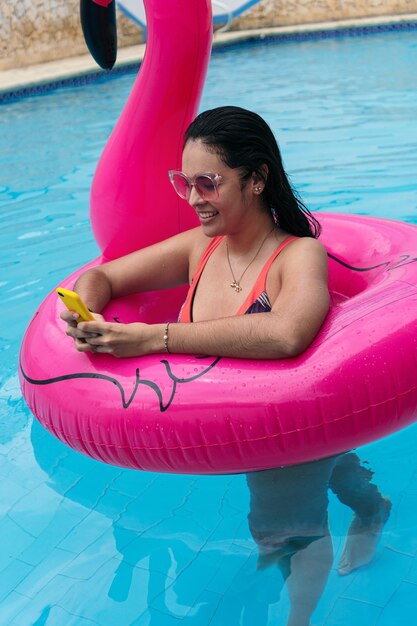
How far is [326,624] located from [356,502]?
0.38m

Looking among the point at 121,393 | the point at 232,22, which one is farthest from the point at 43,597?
the point at 232,22

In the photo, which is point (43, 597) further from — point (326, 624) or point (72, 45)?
point (72, 45)

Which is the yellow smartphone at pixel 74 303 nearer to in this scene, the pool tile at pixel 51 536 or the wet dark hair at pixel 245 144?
the wet dark hair at pixel 245 144

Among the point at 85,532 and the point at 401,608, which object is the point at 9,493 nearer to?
the point at 85,532

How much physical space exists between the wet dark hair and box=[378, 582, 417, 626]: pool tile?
106 centimetres

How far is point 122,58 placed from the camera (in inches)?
455

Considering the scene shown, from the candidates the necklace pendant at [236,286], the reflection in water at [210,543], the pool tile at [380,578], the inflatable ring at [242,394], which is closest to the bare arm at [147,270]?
the inflatable ring at [242,394]

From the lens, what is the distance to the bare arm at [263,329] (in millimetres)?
1947

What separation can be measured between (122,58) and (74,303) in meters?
10.2

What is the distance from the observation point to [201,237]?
246cm

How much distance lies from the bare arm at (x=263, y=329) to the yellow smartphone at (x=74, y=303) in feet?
0.10

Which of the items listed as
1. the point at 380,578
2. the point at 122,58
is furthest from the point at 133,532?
the point at 122,58

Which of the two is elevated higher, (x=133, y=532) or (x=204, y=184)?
(x=204, y=184)

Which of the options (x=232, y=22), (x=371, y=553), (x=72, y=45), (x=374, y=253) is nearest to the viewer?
(x=371, y=553)
